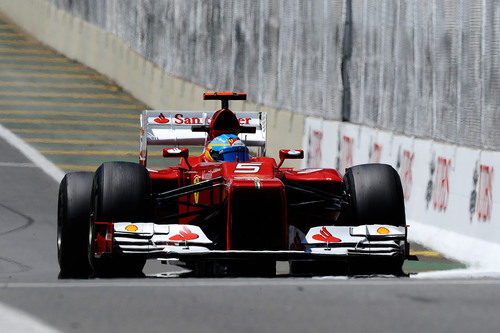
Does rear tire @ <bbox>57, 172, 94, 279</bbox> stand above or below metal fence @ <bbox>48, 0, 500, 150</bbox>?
below

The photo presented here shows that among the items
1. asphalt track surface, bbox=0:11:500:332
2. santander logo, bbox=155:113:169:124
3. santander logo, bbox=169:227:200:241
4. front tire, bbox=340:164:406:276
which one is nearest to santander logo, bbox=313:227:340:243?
front tire, bbox=340:164:406:276

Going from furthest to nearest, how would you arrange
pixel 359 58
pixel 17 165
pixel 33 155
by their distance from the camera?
1. pixel 33 155
2. pixel 17 165
3. pixel 359 58

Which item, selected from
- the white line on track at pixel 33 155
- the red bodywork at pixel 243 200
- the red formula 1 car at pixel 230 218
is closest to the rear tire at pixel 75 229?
the red formula 1 car at pixel 230 218

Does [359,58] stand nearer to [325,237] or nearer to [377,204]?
[377,204]

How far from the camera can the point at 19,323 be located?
665 centimetres

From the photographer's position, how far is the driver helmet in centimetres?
1116

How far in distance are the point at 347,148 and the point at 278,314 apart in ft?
29.2

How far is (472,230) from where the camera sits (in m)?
12.3

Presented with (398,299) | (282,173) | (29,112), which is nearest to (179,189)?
(282,173)

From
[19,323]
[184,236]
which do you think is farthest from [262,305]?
[184,236]

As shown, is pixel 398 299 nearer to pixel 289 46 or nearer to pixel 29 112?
pixel 289 46

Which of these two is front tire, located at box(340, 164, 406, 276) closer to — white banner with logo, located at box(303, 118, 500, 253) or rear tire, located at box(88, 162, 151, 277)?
rear tire, located at box(88, 162, 151, 277)

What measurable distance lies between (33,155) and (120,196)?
11169mm

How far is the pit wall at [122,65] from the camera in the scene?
64.3ft
